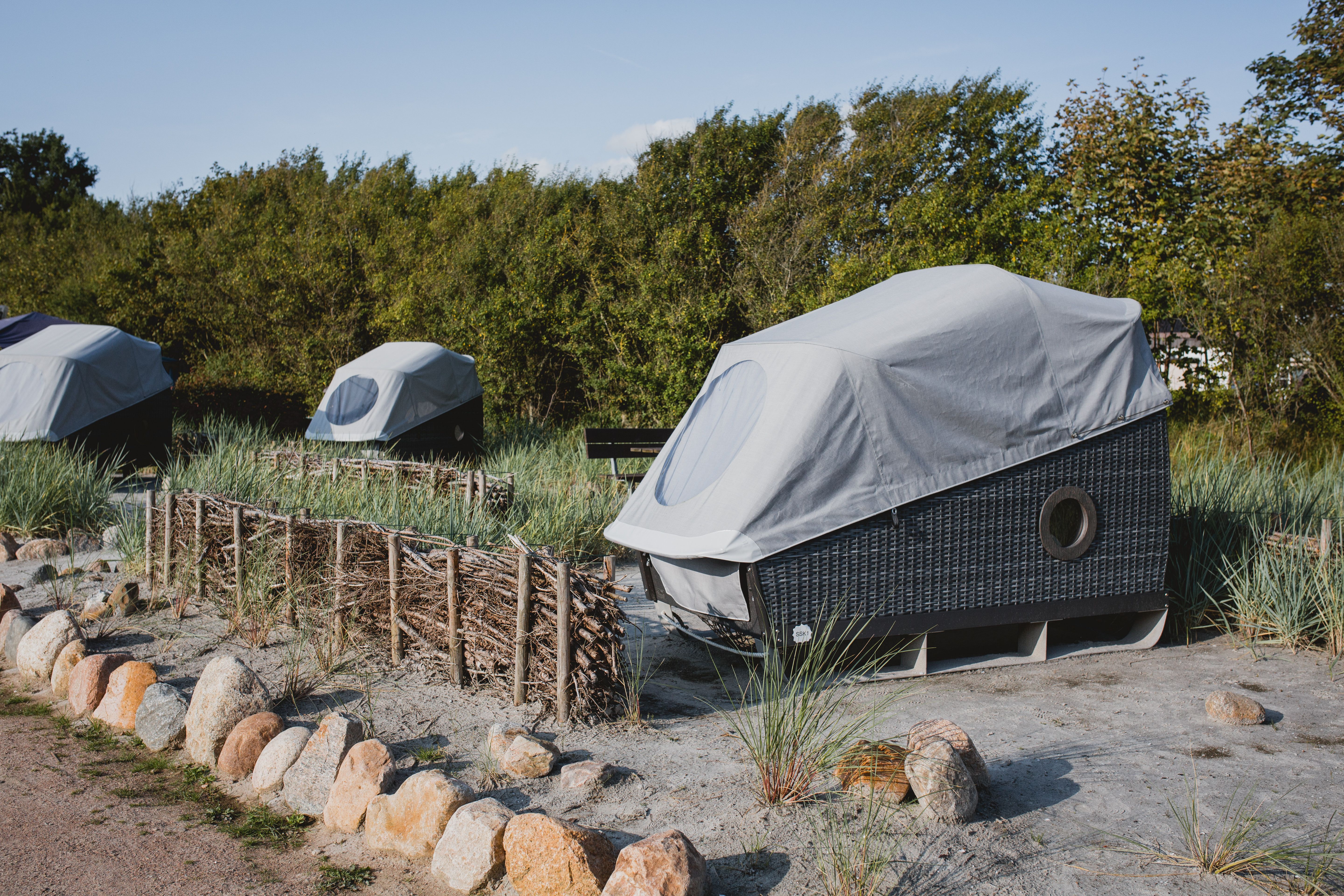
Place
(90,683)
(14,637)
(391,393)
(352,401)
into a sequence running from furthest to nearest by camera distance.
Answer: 1. (352,401)
2. (391,393)
3. (14,637)
4. (90,683)

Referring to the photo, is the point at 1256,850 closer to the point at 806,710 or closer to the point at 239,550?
the point at 806,710

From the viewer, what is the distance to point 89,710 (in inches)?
195

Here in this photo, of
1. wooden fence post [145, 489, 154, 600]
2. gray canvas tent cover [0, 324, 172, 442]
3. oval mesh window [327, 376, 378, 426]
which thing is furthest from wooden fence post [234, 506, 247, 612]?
gray canvas tent cover [0, 324, 172, 442]

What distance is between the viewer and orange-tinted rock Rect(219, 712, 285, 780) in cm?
418

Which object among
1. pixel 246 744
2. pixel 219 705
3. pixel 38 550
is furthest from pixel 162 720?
pixel 38 550

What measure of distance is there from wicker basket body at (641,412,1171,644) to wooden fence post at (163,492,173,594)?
12.3 feet

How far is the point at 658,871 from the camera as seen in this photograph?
2.79 metres

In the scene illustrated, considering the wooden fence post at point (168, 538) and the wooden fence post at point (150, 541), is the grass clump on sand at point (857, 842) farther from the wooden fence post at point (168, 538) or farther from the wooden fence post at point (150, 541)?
the wooden fence post at point (150, 541)

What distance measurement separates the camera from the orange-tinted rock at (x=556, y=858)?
116 inches

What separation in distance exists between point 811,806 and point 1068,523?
2.85 metres

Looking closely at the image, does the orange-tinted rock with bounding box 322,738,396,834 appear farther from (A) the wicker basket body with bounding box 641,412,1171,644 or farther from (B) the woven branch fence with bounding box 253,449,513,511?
(B) the woven branch fence with bounding box 253,449,513,511

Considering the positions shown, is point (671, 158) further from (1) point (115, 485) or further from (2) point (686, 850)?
(2) point (686, 850)

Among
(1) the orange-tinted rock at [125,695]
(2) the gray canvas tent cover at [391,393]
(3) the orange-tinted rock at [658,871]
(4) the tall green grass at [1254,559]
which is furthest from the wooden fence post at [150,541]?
(4) the tall green grass at [1254,559]

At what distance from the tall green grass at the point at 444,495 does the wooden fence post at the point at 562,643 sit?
4.93 feet
